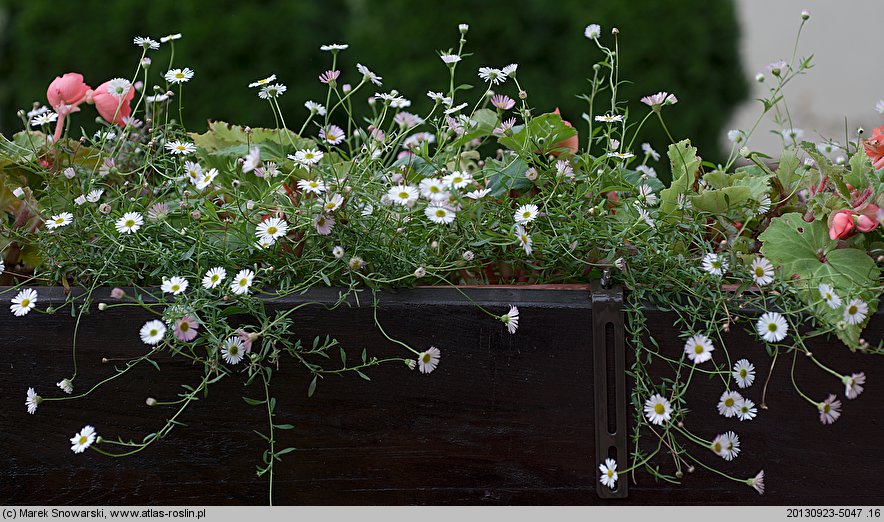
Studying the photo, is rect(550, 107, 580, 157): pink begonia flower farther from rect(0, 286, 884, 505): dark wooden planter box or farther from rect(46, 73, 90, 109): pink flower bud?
rect(46, 73, 90, 109): pink flower bud

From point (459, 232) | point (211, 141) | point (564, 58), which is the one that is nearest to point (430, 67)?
point (564, 58)

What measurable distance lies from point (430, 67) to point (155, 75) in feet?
3.46

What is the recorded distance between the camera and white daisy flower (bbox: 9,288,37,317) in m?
0.80

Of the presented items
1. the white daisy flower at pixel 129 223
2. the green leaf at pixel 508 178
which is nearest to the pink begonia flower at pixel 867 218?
the green leaf at pixel 508 178

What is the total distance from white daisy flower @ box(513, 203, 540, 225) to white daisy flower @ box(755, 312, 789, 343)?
0.24 meters

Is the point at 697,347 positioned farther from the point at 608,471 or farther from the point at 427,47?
the point at 427,47

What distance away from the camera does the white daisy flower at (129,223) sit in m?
0.82

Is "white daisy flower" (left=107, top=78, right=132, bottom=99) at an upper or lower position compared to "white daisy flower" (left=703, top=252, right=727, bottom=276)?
upper

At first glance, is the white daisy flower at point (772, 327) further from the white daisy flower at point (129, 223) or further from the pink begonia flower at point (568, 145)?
the white daisy flower at point (129, 223)

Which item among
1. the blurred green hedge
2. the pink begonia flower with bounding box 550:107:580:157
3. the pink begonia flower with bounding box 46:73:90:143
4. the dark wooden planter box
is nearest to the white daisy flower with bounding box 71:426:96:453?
the dark wooden planter box

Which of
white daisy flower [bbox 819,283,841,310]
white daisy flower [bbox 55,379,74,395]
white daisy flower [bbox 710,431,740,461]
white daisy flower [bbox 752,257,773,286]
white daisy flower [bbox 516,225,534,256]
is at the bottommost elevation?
white daisy flower [bbox 710,431,740,461]

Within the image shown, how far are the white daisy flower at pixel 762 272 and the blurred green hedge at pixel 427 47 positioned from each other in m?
2.12

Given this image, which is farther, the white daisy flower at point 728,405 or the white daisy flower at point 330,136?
the white daisy flower at point 330,136

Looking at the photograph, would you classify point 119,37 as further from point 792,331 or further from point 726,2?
point 792,331
